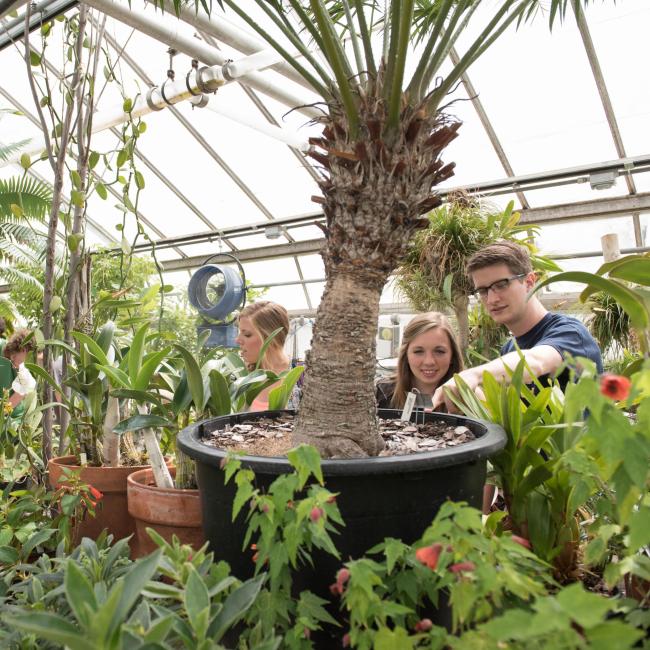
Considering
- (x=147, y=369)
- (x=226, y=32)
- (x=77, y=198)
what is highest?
(x=226, y=32)

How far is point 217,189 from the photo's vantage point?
26.5 ft

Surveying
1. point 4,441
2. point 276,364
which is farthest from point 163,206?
point 4,441

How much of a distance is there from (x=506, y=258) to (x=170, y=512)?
129 centimetres

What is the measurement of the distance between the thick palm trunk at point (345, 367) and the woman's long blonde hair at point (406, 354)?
1.12 meters

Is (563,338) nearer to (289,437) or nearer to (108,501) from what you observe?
(289,437)

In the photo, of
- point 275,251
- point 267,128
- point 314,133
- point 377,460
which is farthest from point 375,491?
point 275,251

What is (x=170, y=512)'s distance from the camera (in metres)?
1.08

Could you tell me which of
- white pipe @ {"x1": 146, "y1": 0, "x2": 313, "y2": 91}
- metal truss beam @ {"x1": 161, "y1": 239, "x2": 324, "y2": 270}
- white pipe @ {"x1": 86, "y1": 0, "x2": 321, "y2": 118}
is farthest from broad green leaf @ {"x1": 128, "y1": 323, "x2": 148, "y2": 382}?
metal truss beam @ {"x1": 161, "y1": 239, "x2": 324, "y2": 270}

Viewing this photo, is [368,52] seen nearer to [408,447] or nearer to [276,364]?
[408,447]

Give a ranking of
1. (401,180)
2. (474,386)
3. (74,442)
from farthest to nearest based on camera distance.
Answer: (74,442)
(474,386)
(401,180)

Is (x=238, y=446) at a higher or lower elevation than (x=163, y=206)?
lower

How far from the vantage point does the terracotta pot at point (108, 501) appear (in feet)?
4.28

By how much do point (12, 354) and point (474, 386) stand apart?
262cm

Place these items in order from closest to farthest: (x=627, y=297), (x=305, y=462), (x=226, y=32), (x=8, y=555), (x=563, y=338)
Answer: (x=305, y=462) < (x=627, y=297) < (x=8, y=555) < (x=563, y=338) < (x=226, y=32)
